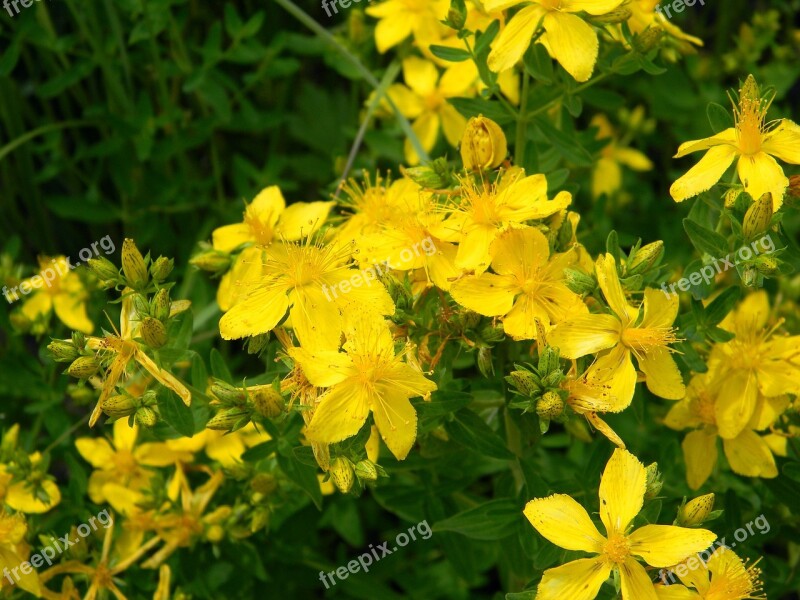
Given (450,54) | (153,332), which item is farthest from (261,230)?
(450,54)

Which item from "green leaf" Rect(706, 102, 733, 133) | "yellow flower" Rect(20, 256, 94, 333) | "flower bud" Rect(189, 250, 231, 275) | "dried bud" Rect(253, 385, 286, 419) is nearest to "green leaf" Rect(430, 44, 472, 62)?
"green leaf" Rect(706, 102, 733, 133)

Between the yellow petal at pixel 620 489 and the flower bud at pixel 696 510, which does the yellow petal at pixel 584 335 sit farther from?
the flower bud at pixel 696 510

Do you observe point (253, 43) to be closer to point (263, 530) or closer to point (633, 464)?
point (263, 530)

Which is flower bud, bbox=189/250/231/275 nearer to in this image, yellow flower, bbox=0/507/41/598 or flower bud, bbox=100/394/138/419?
flower bud, bbox=100/394/138/419

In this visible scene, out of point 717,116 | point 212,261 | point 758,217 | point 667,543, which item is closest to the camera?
point 667,543

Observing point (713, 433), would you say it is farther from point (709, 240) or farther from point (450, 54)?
point (450, 54)
